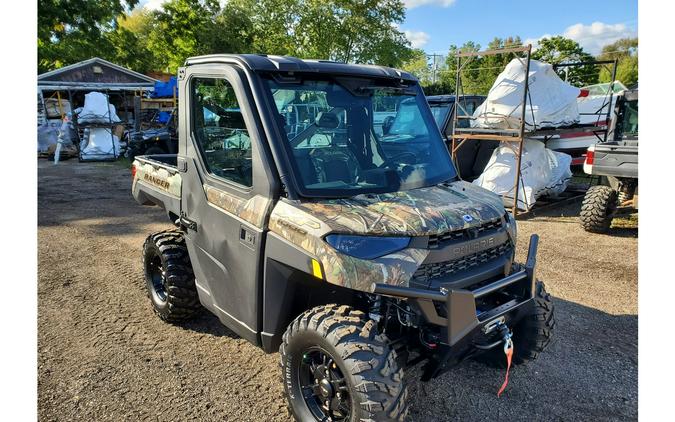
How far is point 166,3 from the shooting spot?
2914cm

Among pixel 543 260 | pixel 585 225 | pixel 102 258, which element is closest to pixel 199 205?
pixel 102 258

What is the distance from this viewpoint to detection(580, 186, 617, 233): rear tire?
7.18 meters

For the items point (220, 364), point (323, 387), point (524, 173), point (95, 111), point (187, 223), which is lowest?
point (220, 364)

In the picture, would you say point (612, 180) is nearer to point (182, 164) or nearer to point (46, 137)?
point (182, 164)

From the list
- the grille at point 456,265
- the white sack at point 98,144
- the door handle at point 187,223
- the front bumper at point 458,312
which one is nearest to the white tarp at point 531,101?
the grille at point 456,265

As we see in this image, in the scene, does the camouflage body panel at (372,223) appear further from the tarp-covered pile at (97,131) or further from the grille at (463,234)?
the tarp-covered pile at (97,131)

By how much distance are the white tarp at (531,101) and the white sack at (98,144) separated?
504 inches

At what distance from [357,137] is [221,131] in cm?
92

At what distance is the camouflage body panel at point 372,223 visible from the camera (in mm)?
2367

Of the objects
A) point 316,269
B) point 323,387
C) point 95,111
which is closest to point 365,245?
point 316,269

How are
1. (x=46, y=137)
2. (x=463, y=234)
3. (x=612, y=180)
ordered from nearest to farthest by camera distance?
(x=463, y=234) < (x=612, y=180) < (x=46, y=137)

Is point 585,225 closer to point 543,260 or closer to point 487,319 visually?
point 543,260

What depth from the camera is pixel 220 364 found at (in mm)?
3566

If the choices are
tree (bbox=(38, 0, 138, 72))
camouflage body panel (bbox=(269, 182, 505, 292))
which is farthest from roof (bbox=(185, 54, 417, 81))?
tree (bbox=(38, 0, 138, 72))
